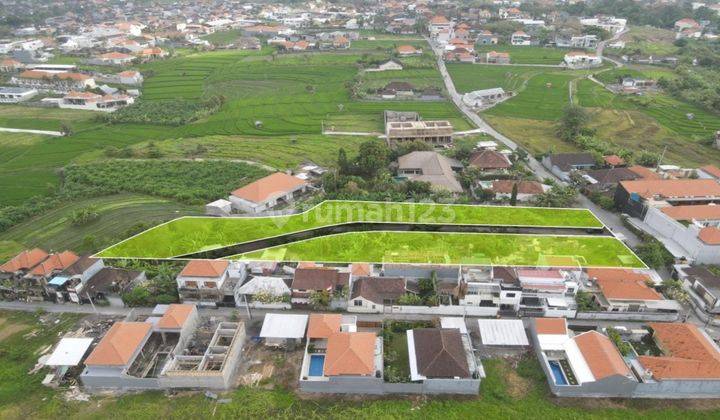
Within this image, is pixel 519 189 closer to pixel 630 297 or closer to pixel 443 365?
pixel 630 297

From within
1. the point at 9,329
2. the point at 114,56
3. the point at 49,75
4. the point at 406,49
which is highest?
the point at 114,56

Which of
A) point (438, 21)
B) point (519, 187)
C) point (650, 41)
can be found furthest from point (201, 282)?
point (650, 41)

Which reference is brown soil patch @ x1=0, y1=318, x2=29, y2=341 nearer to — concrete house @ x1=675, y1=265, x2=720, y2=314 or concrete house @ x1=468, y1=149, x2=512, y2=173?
concrete house @ x1=468, y1=149, x2=512, y2=173

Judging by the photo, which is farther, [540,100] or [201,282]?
[540,100]

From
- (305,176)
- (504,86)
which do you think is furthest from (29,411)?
(504,86)

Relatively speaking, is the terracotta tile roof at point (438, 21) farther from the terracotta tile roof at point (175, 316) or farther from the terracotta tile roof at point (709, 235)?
the terracotta tile roof at point (175, 316)

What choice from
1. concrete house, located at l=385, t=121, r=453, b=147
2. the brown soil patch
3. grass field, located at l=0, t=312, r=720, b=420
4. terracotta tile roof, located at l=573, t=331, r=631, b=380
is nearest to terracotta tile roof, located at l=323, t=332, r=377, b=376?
grass field, located at l=0, t=312, r=720, b=420

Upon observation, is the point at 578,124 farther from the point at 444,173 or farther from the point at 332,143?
the point at 332,143

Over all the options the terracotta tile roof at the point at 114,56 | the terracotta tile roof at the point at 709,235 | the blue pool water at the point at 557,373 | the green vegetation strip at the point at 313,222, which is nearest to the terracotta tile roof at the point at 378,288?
the green vegetation strip at the point at 313,222
